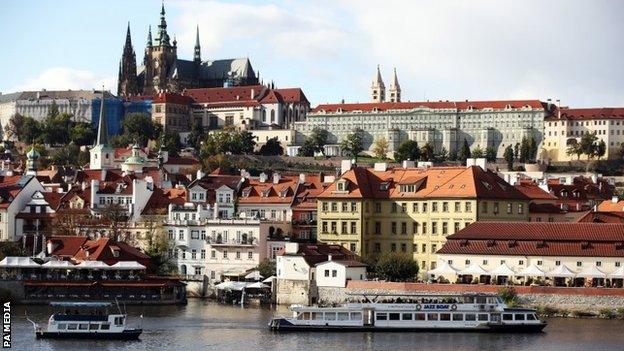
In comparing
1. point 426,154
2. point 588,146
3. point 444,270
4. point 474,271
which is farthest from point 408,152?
point 474,271

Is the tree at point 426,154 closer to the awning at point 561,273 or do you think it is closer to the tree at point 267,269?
the tree at point 267,269

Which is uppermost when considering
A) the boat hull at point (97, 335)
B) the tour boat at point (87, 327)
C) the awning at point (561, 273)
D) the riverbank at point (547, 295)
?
the awning at point (561, 273)

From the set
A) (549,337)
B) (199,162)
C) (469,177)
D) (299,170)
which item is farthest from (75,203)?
(299,170)

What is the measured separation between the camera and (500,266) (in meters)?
74.6

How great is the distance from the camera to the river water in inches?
2363

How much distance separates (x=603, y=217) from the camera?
8638 centimetres

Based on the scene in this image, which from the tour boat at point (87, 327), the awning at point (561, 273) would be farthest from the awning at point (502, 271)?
the tour boat at point (87, 327)

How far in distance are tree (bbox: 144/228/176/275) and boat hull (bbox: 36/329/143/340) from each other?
2025 cm

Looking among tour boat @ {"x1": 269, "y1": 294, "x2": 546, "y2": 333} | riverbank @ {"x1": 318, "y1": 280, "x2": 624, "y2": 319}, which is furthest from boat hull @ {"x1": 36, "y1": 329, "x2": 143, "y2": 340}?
riverbank @ {"x1": 318, "y1": 280, "x2": 624, "y2": 319}

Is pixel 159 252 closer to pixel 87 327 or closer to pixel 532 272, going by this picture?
pixel 532 272

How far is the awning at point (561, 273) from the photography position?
72750 mm

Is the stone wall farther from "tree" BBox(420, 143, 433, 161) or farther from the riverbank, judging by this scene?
"tree" BBox(420, 143, 433, 161)

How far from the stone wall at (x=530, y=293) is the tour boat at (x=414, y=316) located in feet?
13.7

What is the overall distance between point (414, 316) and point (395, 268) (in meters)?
12.1
